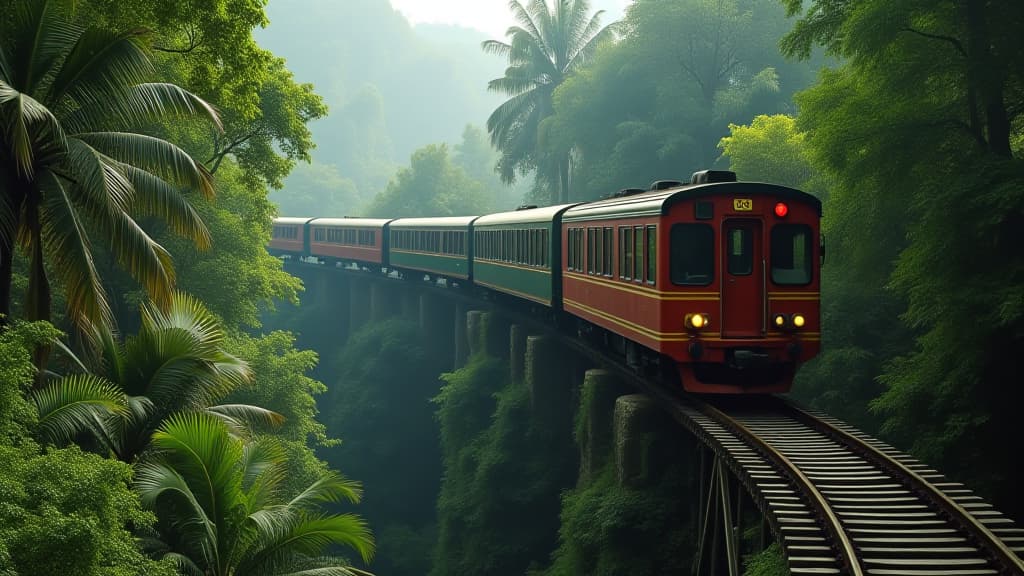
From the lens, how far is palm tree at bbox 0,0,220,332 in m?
11.5

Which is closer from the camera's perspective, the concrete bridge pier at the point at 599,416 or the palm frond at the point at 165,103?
the palm frond at the point at 165,103

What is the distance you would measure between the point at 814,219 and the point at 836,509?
5.88 metres

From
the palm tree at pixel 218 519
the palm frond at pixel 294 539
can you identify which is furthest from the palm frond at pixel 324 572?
the palm frond at pixel 294 539

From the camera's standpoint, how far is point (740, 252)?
1424cm

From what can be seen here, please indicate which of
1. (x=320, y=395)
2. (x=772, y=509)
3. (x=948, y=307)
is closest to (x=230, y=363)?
(x=772, y=509)

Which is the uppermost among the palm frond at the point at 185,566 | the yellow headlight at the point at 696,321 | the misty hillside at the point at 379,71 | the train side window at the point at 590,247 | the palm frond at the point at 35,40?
the misty hillside at the point at 379,71

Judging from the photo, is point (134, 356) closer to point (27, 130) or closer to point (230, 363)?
point (230, 363)

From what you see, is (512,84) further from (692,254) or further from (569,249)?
(692,254)

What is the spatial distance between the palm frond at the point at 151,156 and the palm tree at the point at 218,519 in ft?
10.0

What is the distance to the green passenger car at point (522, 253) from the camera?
73.3 feet

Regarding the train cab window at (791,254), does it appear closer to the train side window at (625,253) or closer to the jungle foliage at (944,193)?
the jungle foliage at (944,193)

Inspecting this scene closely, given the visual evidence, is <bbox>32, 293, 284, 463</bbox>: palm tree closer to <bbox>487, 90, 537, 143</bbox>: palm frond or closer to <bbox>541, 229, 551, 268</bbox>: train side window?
<bbox>541, 229, 551, 268</bbox>: train side window

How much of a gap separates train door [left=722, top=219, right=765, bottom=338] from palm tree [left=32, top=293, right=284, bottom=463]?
608 cm

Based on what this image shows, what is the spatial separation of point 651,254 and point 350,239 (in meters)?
38.6
